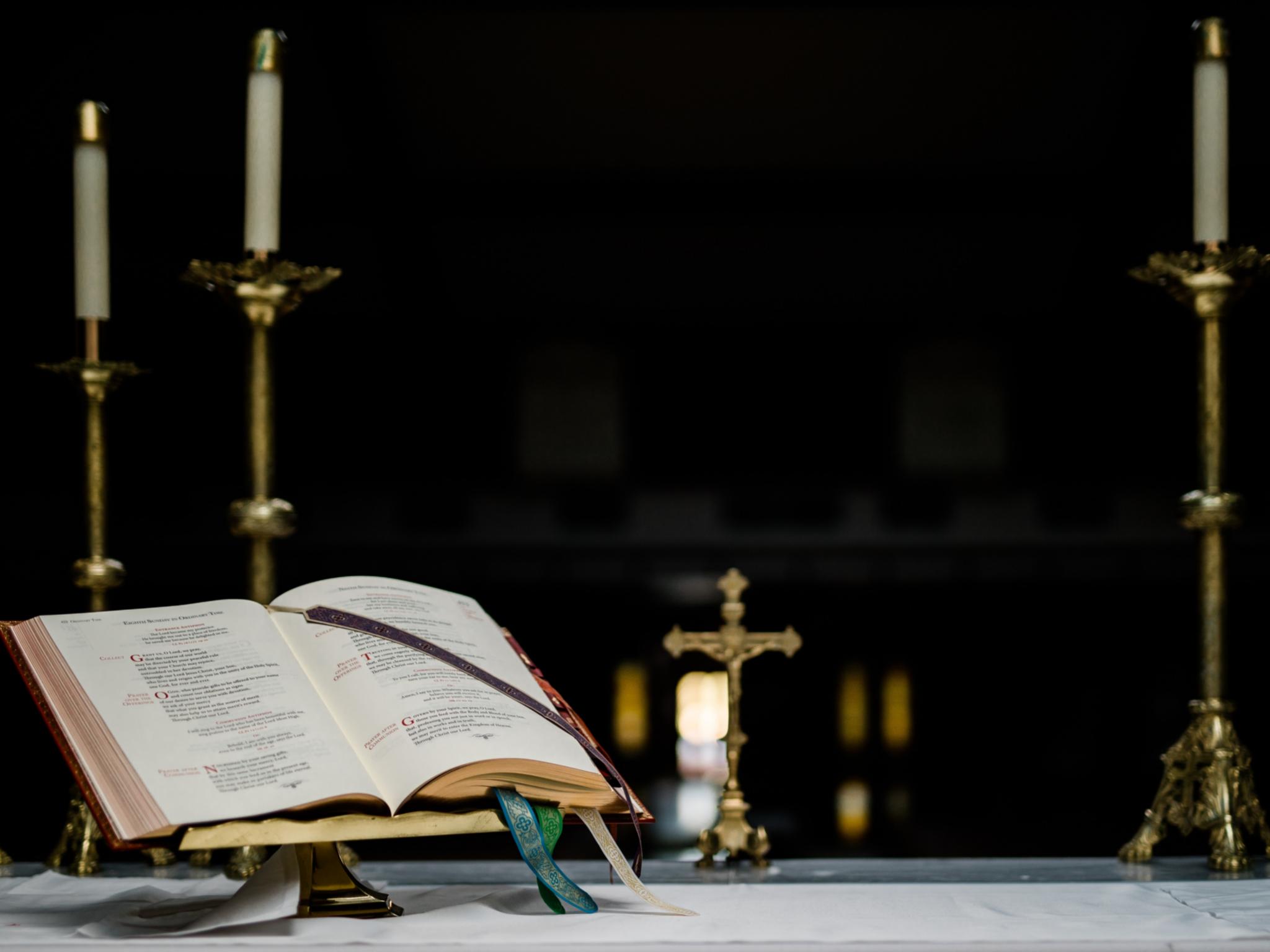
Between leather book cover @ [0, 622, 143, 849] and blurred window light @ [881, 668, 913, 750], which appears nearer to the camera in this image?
leather book cover @ [0, 622, 143, 849]

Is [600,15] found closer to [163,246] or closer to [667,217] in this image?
[667,217]

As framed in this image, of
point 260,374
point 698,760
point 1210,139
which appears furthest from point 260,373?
point 698,760

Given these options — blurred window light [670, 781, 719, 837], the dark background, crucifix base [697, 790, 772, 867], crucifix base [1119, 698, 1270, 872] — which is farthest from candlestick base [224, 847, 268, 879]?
blurred window light [670, 781, 719, 837]

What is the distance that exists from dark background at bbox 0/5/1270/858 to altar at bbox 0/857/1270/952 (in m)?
4.32

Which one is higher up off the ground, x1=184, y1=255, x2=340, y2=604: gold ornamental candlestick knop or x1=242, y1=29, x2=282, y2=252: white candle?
x1=242, y1=29, x2=282, y2=252: white candle

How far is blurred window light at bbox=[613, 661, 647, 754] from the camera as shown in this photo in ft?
26.4

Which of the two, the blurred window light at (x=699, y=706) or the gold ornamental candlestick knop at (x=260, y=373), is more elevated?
the gold ornamental candlestick knop at (x=260, y=373)

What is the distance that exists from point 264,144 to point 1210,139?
92 centimetres

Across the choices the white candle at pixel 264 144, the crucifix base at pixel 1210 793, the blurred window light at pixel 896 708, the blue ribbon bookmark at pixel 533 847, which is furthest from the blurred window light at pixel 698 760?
the blue ribbon bookmark at pixel 533 847

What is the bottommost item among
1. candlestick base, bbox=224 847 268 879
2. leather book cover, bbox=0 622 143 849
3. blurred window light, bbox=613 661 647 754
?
blurred window light, bbox=613 661 647 754

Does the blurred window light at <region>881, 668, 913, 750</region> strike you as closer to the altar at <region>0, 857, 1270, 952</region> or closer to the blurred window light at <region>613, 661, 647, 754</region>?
the blurred window light at <region>613, 661, 647, 754</region>

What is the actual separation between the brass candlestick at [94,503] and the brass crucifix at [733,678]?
0.52 meters

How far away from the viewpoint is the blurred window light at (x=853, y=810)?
233 inches

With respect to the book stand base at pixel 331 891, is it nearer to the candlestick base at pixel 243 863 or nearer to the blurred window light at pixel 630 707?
the candlestick base at pixel 243 863
